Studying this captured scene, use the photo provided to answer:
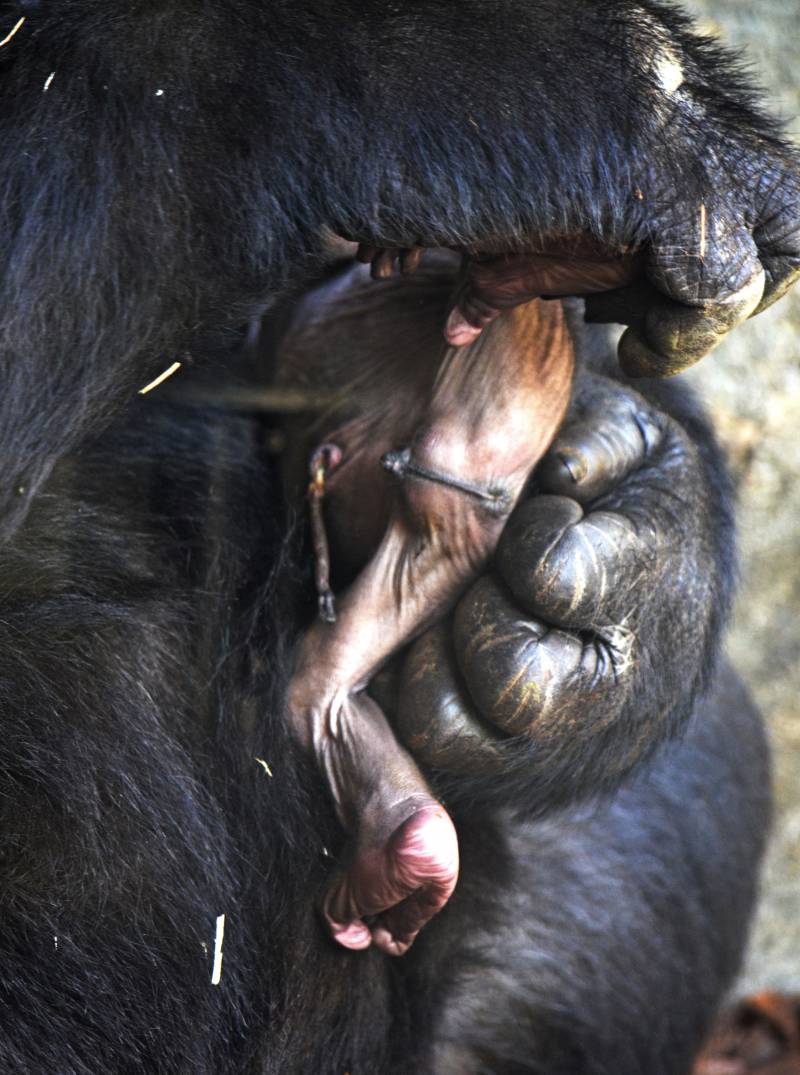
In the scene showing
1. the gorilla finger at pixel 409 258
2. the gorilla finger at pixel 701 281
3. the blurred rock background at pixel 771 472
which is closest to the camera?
the gorilla finger at pixel 701 281

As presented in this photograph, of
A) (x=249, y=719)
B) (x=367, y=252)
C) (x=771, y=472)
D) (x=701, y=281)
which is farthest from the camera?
(x=771, y=472)

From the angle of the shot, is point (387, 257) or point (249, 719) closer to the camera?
point (387, 257)

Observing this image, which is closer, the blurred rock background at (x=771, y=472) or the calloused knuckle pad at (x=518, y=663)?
the calloused knuckle pad at (x=518, y=663)

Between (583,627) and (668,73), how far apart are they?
477 millimetres

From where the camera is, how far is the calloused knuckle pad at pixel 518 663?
121cm

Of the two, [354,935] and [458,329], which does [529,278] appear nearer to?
[458,329]

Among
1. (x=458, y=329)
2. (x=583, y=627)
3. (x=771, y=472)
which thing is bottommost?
(x=771, y=472)

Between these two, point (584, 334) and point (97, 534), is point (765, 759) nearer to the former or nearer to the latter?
point (584, 334)

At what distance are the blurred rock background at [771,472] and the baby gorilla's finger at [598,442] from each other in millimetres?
707

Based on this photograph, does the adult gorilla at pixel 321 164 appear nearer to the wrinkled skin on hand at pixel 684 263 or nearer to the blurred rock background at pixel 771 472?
the wrinkled skin on hand at pixel 684 263

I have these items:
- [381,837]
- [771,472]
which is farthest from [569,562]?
[771,472]

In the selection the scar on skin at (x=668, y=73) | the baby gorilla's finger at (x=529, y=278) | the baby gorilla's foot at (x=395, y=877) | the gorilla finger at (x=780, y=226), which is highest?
the scar on skin at (x=668, y=73)

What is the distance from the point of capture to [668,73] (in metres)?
1.20

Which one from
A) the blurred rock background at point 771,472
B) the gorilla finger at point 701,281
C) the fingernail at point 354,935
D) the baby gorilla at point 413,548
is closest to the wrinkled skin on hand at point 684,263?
the gorilla finger at point 701,281
